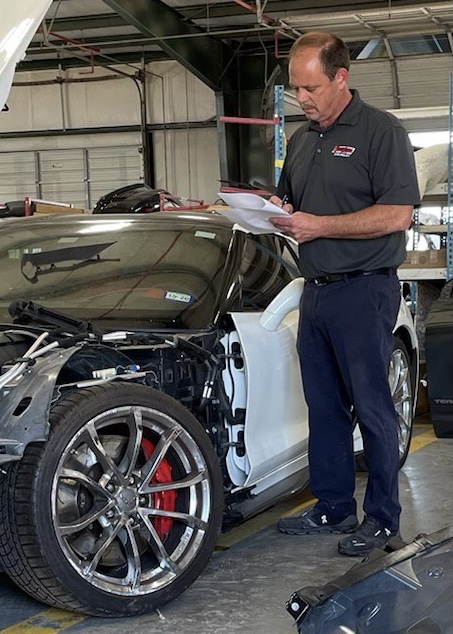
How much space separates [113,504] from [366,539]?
1123 millimetres

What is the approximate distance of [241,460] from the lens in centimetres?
341

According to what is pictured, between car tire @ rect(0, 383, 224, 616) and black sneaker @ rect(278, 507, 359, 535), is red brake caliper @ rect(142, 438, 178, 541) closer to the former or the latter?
car tire @ rect(0, 383, 224, 616)

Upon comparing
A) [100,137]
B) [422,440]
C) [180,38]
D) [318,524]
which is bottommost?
[422,440]

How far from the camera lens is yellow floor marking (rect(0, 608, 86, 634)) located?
2.90 metres

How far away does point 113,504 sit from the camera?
289 centimetres

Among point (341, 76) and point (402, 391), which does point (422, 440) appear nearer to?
point (402, 391)

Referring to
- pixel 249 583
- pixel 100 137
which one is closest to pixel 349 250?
pixel 249 583

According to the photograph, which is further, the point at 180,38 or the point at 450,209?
the point at 180,38

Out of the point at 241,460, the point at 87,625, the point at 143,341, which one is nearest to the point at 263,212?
the point at 143,341

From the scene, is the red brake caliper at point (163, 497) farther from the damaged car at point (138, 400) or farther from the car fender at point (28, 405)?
the car fender at point (28, 405)

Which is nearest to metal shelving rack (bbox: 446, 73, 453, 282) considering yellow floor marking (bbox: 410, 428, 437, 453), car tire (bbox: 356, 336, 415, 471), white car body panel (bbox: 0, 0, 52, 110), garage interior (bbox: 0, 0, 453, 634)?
garage interior (bbox: 0, 0, 453, 634)

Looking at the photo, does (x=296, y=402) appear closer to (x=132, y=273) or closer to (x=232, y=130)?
(x=132, y=273)

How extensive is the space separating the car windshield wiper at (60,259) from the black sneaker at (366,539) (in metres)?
1.35

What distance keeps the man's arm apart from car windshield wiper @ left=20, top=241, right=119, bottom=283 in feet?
2.38
